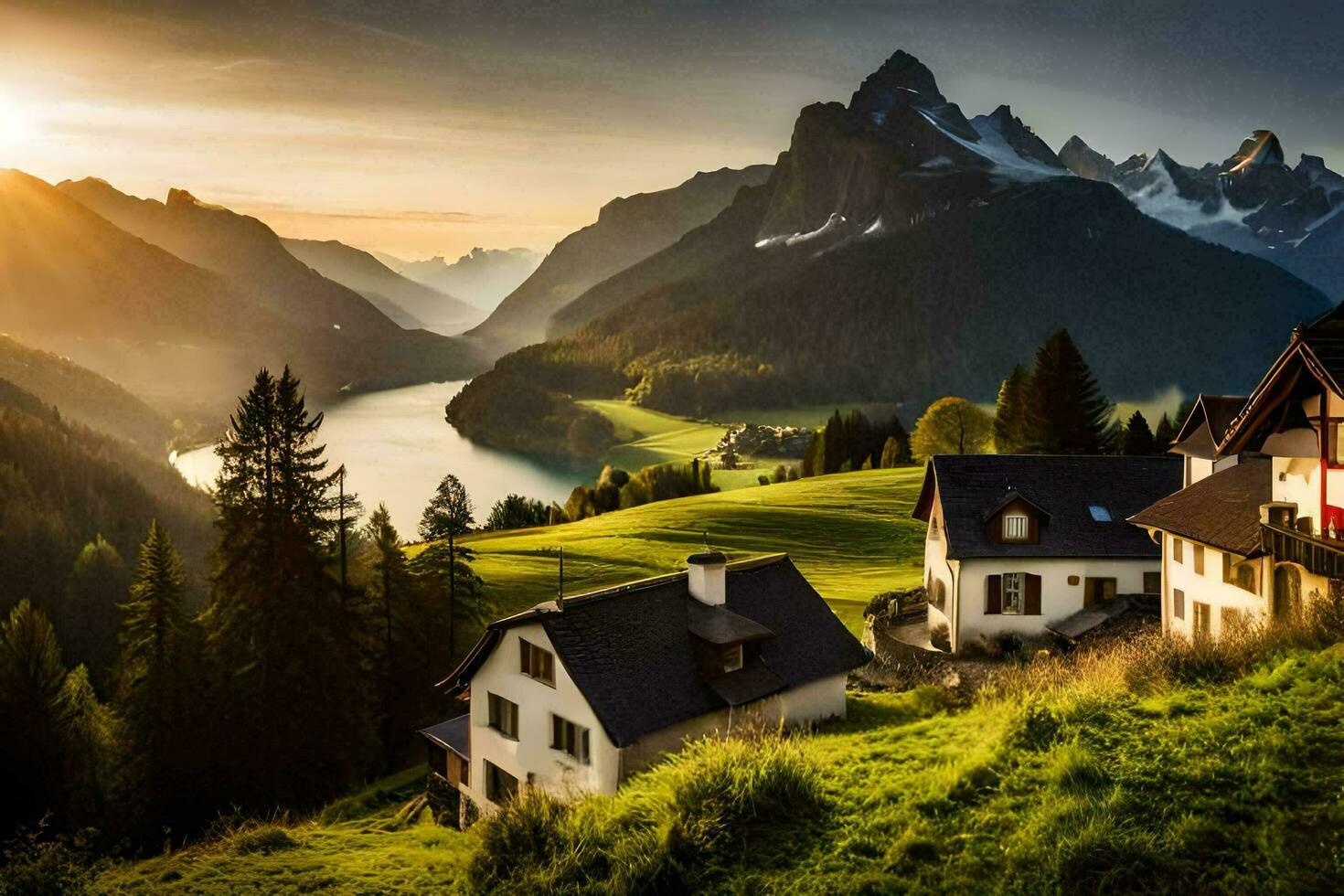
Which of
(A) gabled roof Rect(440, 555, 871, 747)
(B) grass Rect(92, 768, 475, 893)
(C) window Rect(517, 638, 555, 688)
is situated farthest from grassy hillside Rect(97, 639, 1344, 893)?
(C) window Rect(517, 638, 555, 688)

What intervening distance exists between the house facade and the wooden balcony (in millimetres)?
16

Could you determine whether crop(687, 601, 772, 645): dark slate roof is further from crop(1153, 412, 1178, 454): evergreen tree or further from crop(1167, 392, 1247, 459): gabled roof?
crop(1153, 412, 1178, 454): evergreen tree

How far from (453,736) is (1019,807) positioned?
2204cm

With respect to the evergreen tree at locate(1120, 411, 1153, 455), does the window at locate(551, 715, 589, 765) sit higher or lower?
lower

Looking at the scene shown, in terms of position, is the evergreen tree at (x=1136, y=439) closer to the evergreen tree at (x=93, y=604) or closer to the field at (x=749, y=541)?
the field at (x=749, y=541)

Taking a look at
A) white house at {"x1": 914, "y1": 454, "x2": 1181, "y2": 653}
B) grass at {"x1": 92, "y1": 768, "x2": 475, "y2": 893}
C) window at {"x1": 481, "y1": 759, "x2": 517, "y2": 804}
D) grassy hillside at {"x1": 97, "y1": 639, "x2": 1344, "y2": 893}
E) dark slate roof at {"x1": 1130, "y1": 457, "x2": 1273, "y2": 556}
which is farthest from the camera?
white house at {"x1": 914, "y1": 454, "x2": 1181, "y2": 653}

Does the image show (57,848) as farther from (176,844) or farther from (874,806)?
(176,844)

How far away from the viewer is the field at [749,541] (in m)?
55.0

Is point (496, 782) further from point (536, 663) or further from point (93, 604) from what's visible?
point (93, 604)

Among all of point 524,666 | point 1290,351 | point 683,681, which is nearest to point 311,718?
point 524,666

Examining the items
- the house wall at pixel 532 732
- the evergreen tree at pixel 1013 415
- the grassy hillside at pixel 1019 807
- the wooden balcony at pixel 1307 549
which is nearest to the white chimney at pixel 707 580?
the house wall at pixel 532 732

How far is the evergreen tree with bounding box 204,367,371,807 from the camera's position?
34156mm

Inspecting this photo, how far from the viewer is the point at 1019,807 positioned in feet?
36.1

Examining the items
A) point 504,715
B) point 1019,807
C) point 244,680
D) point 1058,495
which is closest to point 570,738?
point 504,715
